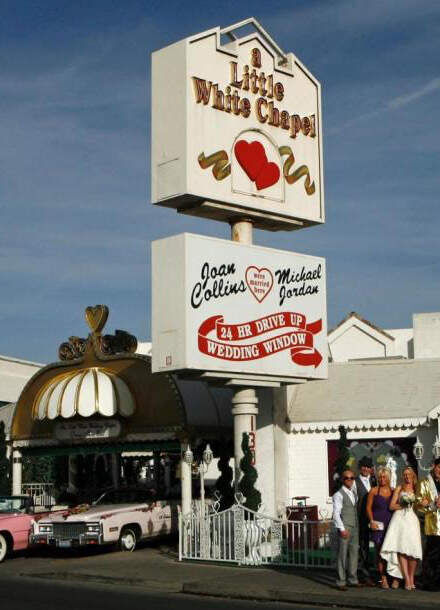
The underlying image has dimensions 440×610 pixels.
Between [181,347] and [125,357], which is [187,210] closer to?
[181,347]

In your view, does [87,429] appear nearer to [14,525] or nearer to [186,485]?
[186,485]

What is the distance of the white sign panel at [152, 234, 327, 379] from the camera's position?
2123cm

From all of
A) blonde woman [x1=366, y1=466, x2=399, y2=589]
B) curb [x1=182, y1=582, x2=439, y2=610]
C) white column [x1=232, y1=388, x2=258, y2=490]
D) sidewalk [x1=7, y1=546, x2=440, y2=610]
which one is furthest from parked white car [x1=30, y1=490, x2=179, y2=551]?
blonde woman [x1=366, y1=466, x2=399, y2=589]

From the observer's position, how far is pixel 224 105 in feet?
74.4

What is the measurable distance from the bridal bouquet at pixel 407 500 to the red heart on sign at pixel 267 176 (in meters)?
9.59

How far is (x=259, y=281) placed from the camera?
22.8 m

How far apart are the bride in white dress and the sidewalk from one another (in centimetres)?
44

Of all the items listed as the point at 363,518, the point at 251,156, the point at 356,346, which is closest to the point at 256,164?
the point at 251,156

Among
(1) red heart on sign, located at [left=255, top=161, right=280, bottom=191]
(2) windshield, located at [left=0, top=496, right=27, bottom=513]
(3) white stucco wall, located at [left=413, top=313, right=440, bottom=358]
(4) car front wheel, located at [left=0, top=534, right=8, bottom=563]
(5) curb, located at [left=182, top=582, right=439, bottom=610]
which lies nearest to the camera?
(5) curb, located at [left=182, top=582, right=439, bottom=610]

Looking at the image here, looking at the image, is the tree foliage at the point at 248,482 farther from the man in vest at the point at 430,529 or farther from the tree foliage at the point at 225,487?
the man in vest at the point at 430,529

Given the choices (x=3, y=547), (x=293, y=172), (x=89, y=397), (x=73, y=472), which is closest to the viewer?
(x=3, y=547)

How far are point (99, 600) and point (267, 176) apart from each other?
11046mm

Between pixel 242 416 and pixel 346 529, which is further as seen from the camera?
pixel 242 416

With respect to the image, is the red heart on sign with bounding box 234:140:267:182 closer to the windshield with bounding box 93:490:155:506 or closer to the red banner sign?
the red banner sign
